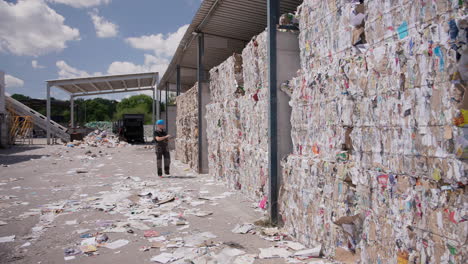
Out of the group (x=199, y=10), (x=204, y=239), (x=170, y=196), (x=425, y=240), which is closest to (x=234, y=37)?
(x=199, y=10)

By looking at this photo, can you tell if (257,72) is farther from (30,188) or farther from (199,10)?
(30,188)

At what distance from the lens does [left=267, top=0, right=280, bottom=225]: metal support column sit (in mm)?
4488

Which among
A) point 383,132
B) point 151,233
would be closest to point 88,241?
point 151,233

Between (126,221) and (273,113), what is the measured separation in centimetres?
280

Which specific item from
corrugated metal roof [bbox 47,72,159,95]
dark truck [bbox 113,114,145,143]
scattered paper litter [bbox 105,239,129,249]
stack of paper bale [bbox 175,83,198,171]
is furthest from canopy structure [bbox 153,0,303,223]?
dark truck [bbox 113,114,145,143]

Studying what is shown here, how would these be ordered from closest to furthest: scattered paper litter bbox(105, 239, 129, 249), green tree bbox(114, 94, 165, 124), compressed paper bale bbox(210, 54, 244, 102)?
1. scattered paper litter bbox(105, 239, 129, 249)
2. compressed paper bale bbox(210, 54, 244, 102)
3. green tree bbox(114, 94, 165, 124)

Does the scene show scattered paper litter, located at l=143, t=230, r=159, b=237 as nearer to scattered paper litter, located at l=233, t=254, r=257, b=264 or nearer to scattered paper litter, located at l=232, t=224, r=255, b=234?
scattered paper litter, located at l=232, t=224, r=255, b=234

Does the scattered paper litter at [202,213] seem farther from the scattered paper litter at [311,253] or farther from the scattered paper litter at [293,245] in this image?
the scattered paper litter at [311,253]

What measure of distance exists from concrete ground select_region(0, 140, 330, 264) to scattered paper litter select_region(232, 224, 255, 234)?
69 millimetres

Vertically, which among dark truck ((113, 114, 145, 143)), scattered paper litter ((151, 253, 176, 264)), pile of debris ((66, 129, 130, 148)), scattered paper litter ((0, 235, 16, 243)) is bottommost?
scattered paper litter ((151, 253, 176, 264))

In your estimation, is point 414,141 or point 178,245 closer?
point 414,141

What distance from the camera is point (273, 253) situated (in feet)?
11.6

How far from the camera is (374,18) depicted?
2.80m

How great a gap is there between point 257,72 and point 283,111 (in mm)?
1235
